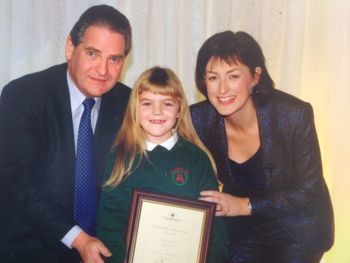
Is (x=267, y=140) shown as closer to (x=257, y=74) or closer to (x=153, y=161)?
(x=257, y=74)

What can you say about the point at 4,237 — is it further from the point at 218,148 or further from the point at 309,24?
the point at 309,24

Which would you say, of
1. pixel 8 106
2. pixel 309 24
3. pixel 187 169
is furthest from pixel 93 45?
pixel 309 24

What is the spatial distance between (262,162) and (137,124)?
0.48 metres

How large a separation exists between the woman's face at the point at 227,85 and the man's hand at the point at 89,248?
616 mm

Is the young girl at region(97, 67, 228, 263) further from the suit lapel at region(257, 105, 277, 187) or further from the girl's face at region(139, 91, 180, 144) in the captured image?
the suit lapel at region(257, 105, 277, 187)

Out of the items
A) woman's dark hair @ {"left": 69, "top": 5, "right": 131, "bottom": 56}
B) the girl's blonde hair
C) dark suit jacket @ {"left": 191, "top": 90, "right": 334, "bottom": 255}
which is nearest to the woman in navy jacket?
dark suit jacket @ {"left": 191, "top": 90, "right": 334, "bottom": 255}

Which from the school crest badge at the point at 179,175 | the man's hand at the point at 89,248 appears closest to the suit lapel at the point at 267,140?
the school crest badge at the point at 179,175

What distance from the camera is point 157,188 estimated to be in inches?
56.8

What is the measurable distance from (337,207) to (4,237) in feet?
4.85

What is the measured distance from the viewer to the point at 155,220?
1378 millimetres

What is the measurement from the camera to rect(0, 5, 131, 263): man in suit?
1505 mm

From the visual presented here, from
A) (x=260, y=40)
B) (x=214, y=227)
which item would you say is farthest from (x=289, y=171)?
(x=260, y=40)

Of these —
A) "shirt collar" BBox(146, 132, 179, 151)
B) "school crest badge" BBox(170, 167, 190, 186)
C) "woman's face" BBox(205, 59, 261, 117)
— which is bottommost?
"school crest badge" BBox(170, 167, 190, 186)

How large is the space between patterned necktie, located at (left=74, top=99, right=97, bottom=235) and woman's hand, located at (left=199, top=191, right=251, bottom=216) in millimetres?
401
